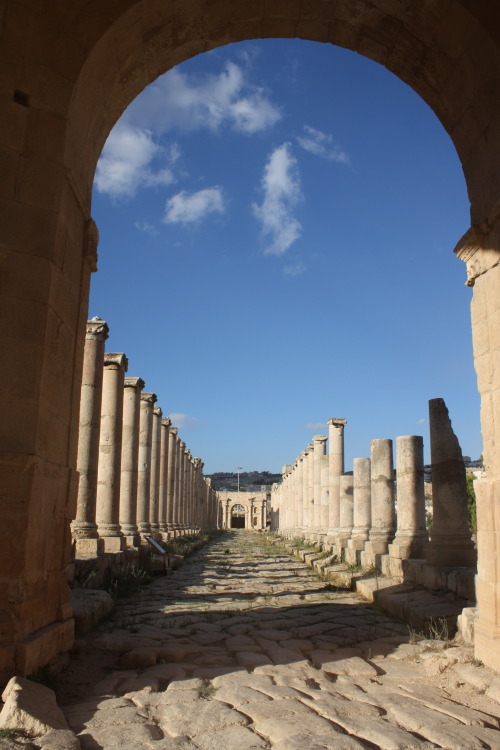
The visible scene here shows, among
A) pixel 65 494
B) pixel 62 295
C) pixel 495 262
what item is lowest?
pixel 65 494

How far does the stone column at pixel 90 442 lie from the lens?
10078 millimetres

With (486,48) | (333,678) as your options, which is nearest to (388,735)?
(333,678)

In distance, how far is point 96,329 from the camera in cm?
1152

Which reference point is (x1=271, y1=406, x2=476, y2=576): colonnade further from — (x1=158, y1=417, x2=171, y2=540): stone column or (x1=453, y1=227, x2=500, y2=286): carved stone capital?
(x1=158, y1=417, x2=171, y2=540): stone column

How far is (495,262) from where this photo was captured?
5684mm

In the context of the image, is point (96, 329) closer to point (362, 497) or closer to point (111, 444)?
point (111, 444)

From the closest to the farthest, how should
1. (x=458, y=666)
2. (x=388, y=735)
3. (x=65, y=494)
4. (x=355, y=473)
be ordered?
1. (x=388, y=735)
2. (x=458, y=666)
3. (x=65, y=494)
4. (x=355, y=473)

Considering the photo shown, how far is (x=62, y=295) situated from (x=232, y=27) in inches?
146

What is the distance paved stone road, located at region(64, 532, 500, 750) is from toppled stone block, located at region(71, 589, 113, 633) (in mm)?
153

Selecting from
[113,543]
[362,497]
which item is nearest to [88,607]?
[113,543]

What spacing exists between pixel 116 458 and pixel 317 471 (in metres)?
14.4

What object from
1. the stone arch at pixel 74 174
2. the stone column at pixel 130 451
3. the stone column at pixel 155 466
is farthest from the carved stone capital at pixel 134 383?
the stone arch at pixel 74 174

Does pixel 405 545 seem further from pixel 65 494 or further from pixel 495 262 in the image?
pixel 65 494

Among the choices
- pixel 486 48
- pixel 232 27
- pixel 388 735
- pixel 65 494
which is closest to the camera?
pixel 388 735
